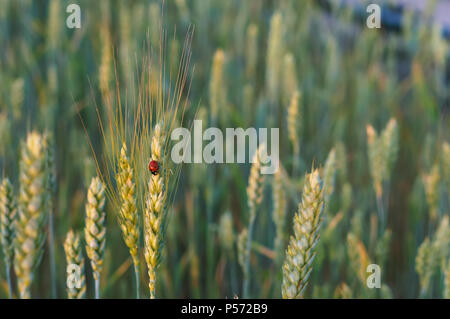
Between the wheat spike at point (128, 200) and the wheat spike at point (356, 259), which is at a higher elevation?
the wheat spike at point (128, 200)

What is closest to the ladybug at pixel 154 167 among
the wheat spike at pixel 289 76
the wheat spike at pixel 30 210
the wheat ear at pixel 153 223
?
the wheat ear at pixel 153 223

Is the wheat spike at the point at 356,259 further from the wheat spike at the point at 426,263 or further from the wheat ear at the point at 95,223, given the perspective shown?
the wheat ear at the point at 95,223

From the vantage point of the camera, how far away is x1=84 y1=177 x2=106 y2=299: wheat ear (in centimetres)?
52

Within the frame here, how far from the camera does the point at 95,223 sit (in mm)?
529

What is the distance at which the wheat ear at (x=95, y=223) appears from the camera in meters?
0.52

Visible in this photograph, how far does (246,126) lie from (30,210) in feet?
2.50

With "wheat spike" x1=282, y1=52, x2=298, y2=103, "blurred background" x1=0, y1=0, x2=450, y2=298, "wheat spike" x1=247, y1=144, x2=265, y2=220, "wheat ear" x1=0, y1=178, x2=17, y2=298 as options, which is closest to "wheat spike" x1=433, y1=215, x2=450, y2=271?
"blurred background" x1=0, y1=0, x2=450, y2=298

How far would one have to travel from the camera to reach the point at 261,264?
1.07 metres

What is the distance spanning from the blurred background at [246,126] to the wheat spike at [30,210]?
14 centimetres

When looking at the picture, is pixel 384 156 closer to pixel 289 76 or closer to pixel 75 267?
pixel 289 76

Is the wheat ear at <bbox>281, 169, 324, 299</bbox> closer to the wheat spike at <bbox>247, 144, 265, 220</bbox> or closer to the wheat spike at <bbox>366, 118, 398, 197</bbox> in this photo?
the wheat spike at <bbox>247, 144, 265, 220</bbox>

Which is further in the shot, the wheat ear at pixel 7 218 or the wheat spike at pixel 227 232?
the wheat spike at pixel 227 232

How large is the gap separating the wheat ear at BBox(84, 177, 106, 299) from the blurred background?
0.12 metres

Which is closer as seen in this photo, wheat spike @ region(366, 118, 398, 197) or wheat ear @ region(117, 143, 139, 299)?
wheat ear @ region(117, 143, 139, 299)
